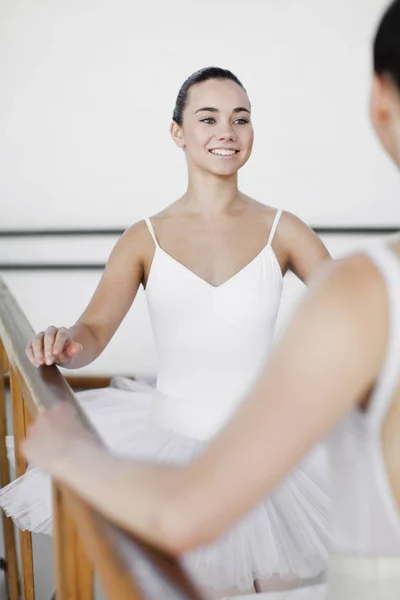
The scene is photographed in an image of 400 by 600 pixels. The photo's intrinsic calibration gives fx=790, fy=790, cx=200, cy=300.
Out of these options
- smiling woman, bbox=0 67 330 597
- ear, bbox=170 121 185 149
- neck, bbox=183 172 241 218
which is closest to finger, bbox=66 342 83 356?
smiling woman, bbox=0 67 330 597

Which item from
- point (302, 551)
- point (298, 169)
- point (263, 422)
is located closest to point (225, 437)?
point (263, 422)

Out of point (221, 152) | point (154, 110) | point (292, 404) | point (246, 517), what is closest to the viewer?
point (292, 404)

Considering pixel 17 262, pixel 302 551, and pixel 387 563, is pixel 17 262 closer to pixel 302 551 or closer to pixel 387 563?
pixel 302 551

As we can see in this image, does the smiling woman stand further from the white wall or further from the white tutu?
the white wall

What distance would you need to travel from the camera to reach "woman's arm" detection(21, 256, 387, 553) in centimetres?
56

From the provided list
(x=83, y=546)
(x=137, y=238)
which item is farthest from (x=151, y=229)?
(x=83, y=546)

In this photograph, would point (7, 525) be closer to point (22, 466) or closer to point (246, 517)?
point (22, 466)

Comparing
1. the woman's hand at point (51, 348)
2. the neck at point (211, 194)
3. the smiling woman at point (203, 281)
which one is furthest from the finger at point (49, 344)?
the neck at point (211, 194)

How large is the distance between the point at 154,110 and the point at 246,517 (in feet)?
8.22

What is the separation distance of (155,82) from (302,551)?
8.10 ft

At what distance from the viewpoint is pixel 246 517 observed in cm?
127

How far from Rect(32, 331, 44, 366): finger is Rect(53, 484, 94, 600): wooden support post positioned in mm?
392

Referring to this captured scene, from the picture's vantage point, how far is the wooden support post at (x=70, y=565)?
89 centimetres

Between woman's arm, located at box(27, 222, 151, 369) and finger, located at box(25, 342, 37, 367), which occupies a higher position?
woman's arm, located at box(27, 222, 151, 369)
